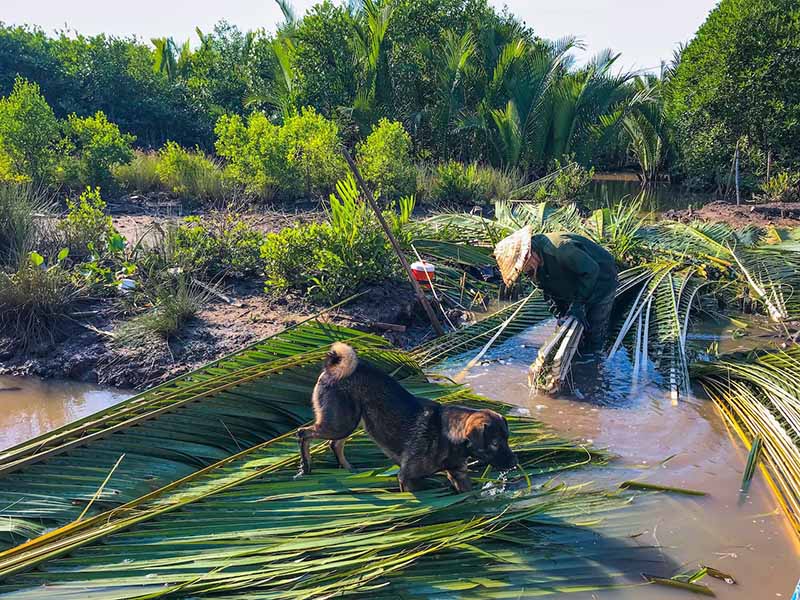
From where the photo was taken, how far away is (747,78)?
1619 cm

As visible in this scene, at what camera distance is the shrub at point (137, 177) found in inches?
505

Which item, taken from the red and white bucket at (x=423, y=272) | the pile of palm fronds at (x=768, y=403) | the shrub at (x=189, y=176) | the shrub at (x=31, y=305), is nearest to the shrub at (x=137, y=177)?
the shrub at (x=189, y=176)

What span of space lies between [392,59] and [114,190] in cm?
1102

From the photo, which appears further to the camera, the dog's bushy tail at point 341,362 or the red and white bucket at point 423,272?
the red and white bucket at point 423,272

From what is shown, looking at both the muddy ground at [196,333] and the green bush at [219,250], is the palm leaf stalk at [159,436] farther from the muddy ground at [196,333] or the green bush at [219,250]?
the green bush at [219,250]

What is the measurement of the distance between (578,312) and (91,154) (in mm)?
9504

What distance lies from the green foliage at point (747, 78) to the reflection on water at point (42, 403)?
16.2 metres

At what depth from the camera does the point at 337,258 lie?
23.1 ft

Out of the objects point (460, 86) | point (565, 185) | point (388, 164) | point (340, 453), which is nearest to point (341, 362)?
point (340, 453)

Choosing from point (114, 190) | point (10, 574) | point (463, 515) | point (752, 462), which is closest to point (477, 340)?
point (752, 462)

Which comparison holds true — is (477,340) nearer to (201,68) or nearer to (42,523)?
(42,523)

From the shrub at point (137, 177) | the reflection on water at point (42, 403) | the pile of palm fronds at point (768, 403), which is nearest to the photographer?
the pile of palm fronds at point (768, 403)

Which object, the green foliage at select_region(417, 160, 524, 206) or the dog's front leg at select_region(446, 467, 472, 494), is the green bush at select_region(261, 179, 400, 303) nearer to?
the dog's front leg at select_region(446, 467, 472, 494)

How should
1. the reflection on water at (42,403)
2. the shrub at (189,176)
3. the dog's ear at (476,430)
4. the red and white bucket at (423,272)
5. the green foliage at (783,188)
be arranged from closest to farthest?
the dog's ear at (476,430) → the reflection on water at (42,403) → the red and white bucket at (423,272) → the shrub at (189,176) → the green foliage at (783,188)
